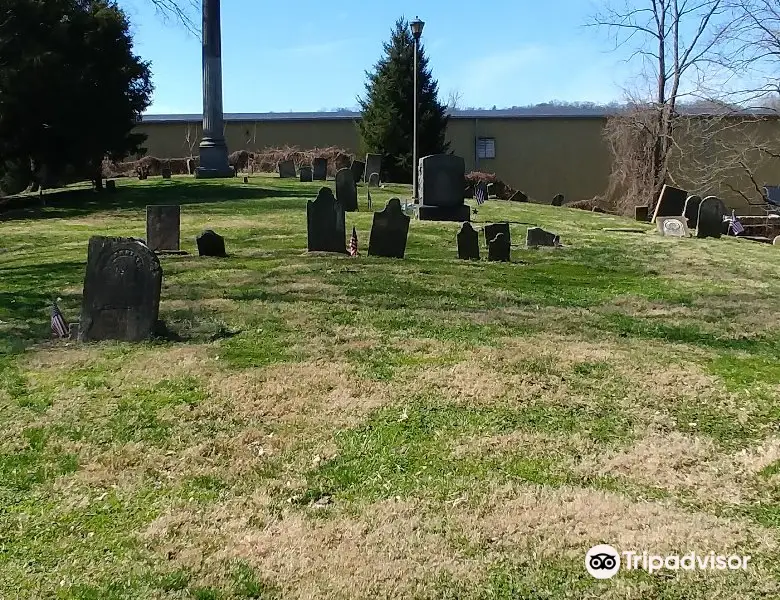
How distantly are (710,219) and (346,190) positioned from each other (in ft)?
27.5

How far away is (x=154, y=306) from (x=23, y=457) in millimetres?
2489

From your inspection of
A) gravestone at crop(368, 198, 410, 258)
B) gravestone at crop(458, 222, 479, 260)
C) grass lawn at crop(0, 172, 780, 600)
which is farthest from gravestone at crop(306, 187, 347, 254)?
grass lawn at crop(0, 172, 780, 600)

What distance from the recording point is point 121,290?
22.9 feet

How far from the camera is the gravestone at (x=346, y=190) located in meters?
18.7

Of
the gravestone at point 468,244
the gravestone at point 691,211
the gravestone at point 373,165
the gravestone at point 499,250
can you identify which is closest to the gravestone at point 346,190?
the gravestone at point 468,244

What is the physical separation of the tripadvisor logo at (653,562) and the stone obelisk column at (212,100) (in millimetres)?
30573

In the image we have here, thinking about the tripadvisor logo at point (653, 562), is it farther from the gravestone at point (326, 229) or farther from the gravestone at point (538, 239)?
the gravestone at point (538, 239)

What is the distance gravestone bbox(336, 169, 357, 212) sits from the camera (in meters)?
18.7

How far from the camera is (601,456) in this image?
15.0 ft

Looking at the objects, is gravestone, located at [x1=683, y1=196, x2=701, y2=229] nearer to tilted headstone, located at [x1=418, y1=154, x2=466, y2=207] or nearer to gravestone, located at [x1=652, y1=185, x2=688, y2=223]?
gravestone, located at [x1=652, y1=185, x2=688, y2=223]

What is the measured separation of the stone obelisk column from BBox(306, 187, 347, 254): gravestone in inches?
829

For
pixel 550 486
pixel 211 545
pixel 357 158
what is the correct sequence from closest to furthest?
pixel 211 545
pixel 550 486
pixel 357 158

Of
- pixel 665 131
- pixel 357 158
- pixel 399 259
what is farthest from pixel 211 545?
pixel 357 158

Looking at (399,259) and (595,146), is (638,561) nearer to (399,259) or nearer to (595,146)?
(399,259)
